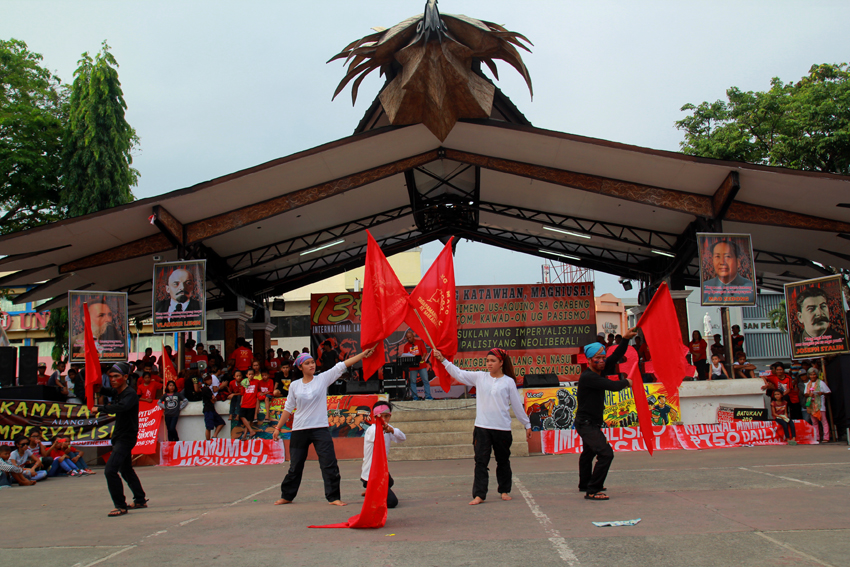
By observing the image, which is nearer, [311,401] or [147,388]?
[311,401]

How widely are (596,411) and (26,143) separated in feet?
75.4

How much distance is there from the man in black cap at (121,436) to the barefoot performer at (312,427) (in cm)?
159

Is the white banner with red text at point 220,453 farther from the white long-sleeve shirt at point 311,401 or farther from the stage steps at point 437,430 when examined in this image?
the white long-sleeve shirt at point 311,401

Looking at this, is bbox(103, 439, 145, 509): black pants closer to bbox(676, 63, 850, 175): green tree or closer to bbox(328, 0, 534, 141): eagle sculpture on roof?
bbox(328, 0, 534, 141): eagle sculpture on roof

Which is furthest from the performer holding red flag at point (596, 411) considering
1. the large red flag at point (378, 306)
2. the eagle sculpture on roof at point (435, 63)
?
the eagle sculpture on roof at point (435, 63)

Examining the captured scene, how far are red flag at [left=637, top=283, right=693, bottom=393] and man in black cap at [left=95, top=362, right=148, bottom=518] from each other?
571 centimetres

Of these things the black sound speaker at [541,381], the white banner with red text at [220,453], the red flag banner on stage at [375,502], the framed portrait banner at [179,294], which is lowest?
the white banner with red text at [220,453]

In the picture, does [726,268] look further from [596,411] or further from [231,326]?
[231,326]

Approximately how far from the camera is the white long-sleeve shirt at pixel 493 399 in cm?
665

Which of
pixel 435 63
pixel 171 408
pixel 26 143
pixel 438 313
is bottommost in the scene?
pixel 171 408

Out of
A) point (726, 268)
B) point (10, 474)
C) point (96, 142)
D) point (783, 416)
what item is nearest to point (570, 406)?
point (783, 416)

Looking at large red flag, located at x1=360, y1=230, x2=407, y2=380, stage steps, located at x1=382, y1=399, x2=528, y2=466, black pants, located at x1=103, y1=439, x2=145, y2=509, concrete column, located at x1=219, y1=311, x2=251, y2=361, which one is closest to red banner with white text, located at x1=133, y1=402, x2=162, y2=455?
stage steps, located at x1=382, y1=399, x2=528, y2=466

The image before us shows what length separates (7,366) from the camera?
44.4 feet

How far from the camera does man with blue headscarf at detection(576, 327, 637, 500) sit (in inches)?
256
